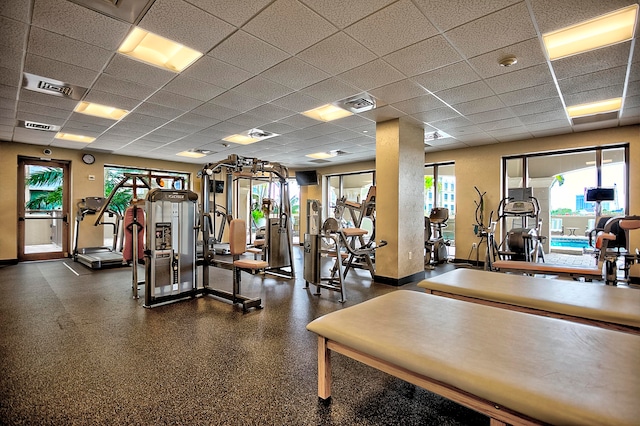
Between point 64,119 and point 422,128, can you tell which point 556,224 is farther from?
point 64,119

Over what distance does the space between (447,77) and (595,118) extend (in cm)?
337

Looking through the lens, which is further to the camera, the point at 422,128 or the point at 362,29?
the point at 422,128

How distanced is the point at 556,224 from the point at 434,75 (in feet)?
18.3

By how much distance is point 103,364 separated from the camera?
96.1 inches

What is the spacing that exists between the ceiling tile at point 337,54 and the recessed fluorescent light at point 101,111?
350cm

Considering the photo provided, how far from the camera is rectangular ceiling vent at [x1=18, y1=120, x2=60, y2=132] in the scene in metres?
5.56

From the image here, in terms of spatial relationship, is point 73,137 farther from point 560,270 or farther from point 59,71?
point 560,270

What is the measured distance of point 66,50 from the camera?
305cm

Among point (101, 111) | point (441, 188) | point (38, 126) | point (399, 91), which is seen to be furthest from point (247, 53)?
point (441, 188)

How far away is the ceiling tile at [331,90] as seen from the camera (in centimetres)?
388

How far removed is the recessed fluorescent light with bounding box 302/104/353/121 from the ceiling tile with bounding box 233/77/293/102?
813 millimetres

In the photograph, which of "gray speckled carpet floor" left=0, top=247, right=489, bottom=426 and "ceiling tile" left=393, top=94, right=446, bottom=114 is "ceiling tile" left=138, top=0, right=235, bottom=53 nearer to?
"ceiling tile" left=393, top=94, right=446, bottom=114

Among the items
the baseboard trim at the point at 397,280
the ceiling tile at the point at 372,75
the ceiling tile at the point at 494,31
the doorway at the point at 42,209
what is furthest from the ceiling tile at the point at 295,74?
the doorway at the point at 42,209

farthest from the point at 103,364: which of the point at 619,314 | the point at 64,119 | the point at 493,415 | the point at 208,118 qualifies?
the point at 64,119
